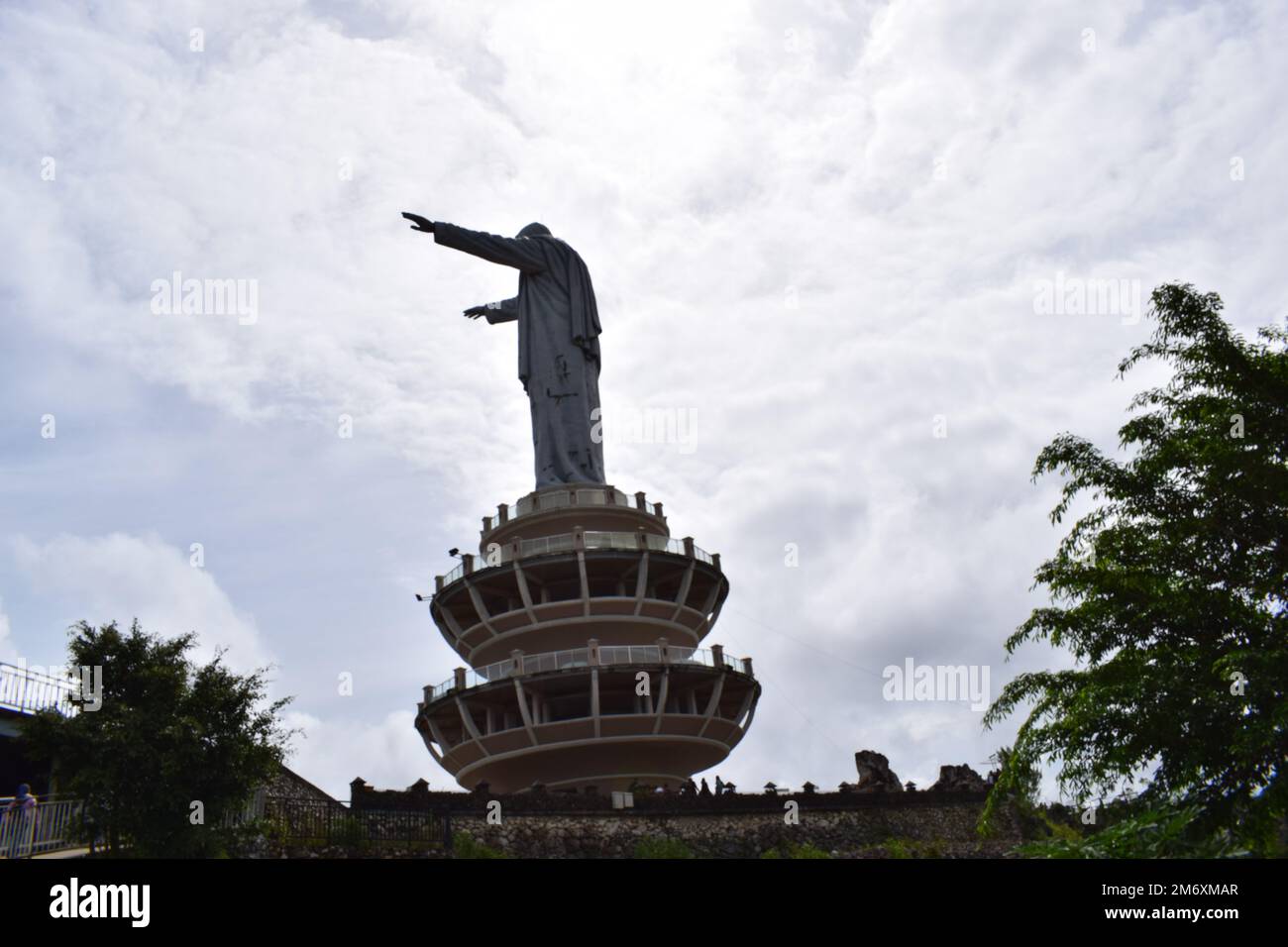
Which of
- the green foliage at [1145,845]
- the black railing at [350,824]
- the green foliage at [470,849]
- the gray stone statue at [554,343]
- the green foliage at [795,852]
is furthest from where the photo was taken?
the gray stone statue at [554,343]

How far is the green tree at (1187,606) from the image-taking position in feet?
58.9

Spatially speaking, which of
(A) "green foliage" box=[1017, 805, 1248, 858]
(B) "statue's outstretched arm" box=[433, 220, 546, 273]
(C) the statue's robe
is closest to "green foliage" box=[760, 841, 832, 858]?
(A) "green foliage" box=[1017, 805, 1248, 858]

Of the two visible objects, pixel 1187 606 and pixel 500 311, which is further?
pixel 500 311

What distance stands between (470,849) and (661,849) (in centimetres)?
534

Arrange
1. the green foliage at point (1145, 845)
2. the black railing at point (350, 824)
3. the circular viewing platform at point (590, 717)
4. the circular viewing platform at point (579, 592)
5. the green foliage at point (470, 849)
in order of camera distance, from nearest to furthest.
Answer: the green foliage at point (1145, 845), the green foliage at point (470, 849), the black railing at point (350, 824), the circular viewing platform at point (590, 717), the circular viewing platform at point (579, 592)

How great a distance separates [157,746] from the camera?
24.6 m

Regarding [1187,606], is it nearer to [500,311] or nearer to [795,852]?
[795,852]

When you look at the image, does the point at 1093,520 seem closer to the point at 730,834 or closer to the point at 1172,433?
the point at 1172,433

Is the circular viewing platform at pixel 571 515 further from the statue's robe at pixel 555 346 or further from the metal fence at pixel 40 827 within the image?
the metal fence at pixel 40 827

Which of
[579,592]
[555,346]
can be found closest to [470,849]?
[579,592]

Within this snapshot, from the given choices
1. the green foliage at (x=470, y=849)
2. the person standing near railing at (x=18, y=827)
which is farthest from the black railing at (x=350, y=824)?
the person standing near railing at (x=18, y=827)

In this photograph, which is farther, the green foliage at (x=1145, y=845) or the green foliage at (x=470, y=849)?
the green foliage at (x=470, y=849)

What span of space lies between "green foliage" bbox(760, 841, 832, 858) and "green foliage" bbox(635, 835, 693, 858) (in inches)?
90.8

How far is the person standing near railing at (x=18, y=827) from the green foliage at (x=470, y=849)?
361 inches
